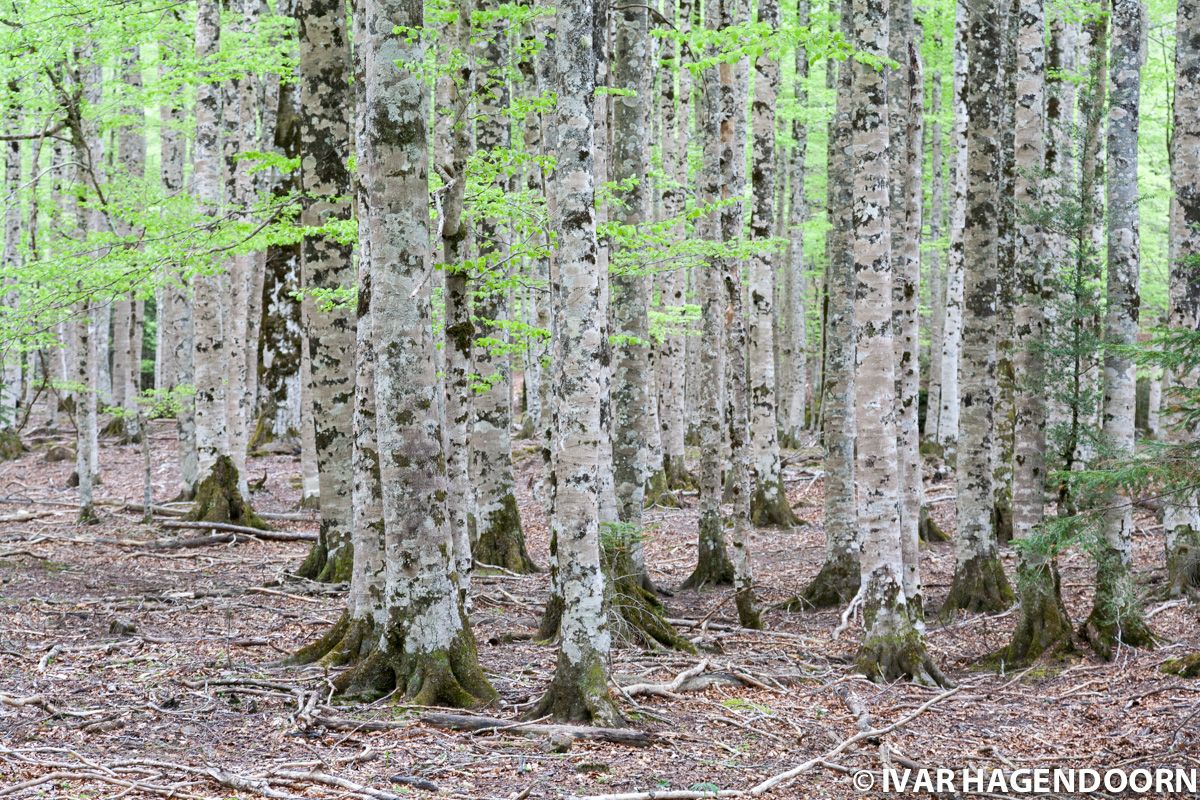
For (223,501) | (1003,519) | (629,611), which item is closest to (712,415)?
(629,611)

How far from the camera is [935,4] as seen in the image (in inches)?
869

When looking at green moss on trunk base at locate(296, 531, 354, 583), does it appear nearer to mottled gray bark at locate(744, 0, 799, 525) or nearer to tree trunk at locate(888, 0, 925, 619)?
tree trunk at locate(888, 0, 925, 619)

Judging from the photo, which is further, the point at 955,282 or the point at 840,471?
the point at 955,282

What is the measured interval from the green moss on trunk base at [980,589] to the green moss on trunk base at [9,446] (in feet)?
72.9

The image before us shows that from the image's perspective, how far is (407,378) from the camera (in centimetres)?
720

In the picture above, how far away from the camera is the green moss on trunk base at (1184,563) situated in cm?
1175

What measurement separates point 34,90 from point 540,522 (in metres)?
10.4

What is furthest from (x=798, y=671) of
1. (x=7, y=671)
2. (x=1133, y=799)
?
(x=7, y=671)

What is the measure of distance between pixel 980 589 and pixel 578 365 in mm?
7277

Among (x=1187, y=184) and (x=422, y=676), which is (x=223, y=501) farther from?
(x=1187, y=184)

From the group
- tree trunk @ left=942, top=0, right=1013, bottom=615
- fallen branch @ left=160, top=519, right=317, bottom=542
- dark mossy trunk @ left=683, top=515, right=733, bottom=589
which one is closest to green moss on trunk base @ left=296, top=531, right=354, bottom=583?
fallen branch @ left=160, top=519, right=317, bottom=542

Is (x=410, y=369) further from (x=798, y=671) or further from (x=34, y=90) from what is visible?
(x=34, y=90)

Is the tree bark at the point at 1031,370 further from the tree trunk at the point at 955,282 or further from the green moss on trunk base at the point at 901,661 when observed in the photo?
the tree trunk at the point at 955,282

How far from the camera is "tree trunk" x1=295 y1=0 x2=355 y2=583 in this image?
991 cm
